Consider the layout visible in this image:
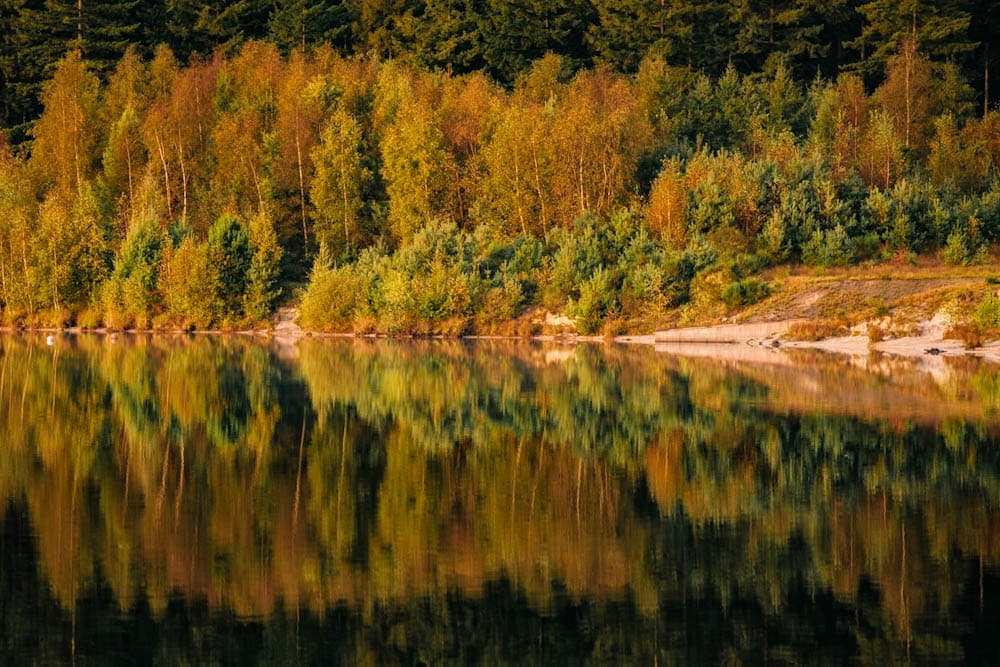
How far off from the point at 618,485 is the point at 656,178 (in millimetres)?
47725

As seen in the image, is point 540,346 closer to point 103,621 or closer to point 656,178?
point 656,178

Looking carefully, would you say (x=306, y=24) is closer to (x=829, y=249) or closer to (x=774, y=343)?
(x=829, y=249)

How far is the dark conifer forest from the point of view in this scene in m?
59.9

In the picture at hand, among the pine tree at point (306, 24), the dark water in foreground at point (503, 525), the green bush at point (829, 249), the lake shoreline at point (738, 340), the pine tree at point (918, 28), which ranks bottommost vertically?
the lake shoreline at point (738, 340)

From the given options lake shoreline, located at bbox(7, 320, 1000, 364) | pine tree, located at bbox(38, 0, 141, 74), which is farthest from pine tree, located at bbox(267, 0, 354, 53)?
lake shoreline, located at bbox(7, 320, 1000, 364)

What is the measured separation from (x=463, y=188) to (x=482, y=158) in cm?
185

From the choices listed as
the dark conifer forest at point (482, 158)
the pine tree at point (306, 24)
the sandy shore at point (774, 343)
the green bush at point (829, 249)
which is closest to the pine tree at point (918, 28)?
the dark conifer forest at point (482, 158)

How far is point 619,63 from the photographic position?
291ft

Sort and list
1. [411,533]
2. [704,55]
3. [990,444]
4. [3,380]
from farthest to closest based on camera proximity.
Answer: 1. [704,55]
2. [3,380]
3. [990,444]
4. [411,533]

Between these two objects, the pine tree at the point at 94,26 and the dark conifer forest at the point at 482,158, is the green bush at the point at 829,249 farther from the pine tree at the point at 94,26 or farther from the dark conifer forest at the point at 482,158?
the pine tree at the point at 94,26

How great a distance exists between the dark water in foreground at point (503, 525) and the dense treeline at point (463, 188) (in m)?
25.8

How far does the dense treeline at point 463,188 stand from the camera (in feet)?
195

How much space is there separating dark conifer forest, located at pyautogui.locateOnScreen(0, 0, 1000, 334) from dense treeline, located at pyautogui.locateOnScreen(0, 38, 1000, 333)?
0.56 feet

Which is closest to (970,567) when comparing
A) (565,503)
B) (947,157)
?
(565,503)
